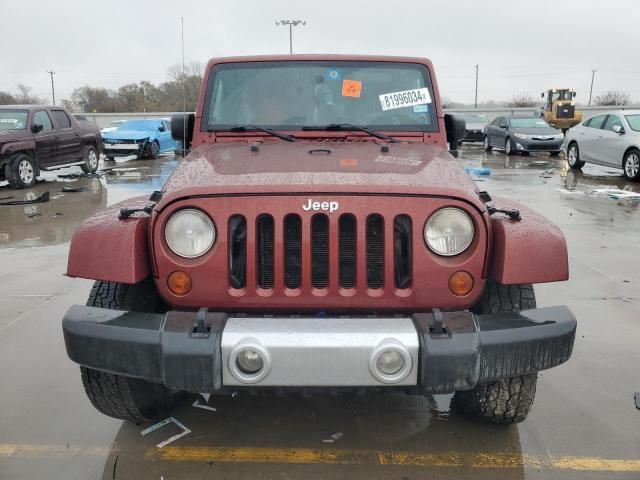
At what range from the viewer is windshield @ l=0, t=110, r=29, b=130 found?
1148 cm

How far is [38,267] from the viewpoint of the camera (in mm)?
5926

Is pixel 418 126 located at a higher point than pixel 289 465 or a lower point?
higher

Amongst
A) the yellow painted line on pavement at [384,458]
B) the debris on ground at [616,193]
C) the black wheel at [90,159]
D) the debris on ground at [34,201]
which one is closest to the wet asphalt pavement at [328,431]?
the yellow painted line on pavement at [384,458]

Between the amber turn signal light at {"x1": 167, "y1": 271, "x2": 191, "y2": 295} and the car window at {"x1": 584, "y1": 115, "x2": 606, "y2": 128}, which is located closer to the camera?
the amber turn signal light at {"x1": 167, "y1": 271, "x2": 191, "y2": 295}

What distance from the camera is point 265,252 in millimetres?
2432

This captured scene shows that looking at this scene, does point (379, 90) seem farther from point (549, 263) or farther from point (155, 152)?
point (155, 152)

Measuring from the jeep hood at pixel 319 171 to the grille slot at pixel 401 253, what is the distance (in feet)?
0.45

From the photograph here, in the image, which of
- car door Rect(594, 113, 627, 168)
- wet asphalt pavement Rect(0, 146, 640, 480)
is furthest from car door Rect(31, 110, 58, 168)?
car door Rect(594, 113, 627, 168)

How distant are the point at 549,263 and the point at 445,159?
970 mm

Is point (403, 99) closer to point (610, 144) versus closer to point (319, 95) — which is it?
point (319, 95)

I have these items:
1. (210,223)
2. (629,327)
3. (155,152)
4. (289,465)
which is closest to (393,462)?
(289,465)

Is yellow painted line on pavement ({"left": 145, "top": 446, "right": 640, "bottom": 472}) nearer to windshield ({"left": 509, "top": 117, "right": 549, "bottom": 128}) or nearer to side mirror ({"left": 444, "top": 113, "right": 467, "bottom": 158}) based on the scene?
side mirror ({"left": 444, "top": 113, "right": 467, "bottom": 158})

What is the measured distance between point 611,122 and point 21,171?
1271 centimetres

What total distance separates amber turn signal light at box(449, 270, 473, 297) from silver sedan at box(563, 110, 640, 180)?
1152cm
